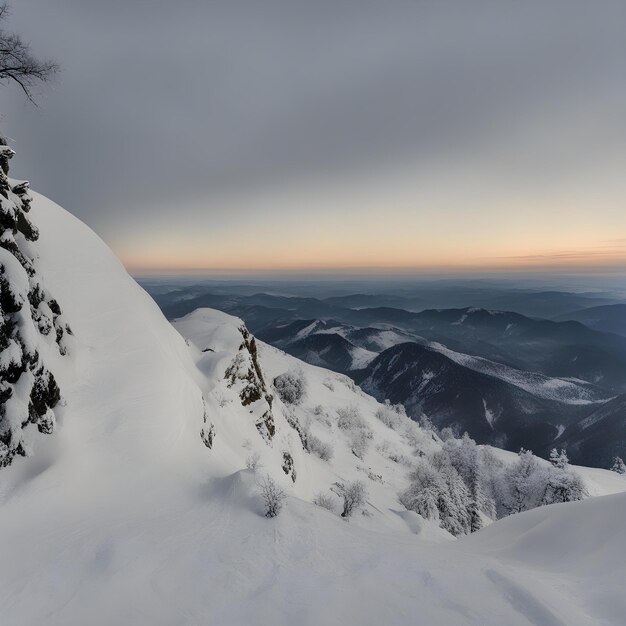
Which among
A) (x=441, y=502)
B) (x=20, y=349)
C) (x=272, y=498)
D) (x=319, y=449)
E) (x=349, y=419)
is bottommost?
(x=349, y=419)

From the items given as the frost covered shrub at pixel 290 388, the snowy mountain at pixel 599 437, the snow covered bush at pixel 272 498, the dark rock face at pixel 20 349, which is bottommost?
the snowy mountain at pixel 599 437

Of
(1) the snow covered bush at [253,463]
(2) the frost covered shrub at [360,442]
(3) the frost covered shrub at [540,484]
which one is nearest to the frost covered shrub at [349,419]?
(2) the frost covered shrub at [360,442]

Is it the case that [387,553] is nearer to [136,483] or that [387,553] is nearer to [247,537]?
[247,537]

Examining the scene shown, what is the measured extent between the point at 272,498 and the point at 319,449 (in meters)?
38.2

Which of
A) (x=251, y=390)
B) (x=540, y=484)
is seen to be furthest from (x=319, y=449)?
(x=540, y=484)

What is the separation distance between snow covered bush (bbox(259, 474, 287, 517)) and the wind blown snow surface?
292 mm

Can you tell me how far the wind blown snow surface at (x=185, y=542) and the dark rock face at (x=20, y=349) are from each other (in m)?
0.73

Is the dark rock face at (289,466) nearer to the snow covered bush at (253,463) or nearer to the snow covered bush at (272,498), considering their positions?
the snow covered bush at (253,463)

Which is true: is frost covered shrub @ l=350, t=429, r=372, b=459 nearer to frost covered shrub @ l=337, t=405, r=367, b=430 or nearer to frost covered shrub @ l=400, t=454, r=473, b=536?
frost covered shrub @ l=337, t=405, r=367, b=430

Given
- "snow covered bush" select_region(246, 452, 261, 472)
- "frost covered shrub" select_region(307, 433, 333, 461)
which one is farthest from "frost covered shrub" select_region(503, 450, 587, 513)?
"snow covered bush" select_region(246, 452, 261, 472)

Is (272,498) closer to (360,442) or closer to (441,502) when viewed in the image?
(441,502)

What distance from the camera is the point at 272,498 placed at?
1006 centimetres

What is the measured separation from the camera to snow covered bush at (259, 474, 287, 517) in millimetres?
9953

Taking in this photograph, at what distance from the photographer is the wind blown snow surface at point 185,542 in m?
6.50
